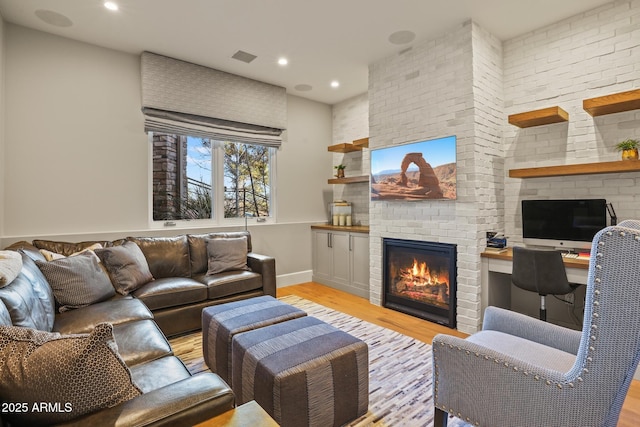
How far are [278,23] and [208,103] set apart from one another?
1.44m

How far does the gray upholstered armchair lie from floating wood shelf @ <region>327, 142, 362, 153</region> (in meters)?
3.56

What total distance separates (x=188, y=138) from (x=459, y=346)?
12.7 ft

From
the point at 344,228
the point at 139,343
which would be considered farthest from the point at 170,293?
the point at 344,228

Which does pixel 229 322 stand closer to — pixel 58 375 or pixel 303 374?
pixel 303 374

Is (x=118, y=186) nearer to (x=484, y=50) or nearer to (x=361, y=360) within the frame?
(x=361, y=360)

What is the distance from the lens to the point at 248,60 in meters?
3.90

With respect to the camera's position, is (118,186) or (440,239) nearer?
(440,239)

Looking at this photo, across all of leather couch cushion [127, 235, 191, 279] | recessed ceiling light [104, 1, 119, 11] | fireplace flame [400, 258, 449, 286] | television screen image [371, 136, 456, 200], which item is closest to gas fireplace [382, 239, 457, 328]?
fireplace flame [400, 258, 449, 286]

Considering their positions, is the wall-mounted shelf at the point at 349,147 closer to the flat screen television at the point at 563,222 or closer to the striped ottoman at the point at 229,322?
the flat screen television at the point at 563,222

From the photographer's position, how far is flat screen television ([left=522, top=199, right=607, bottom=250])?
2736mm

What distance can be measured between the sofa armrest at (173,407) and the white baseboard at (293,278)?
12.4 feet

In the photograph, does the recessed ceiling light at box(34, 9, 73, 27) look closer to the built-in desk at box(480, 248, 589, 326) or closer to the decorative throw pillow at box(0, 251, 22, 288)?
the decorative throw pillow at box(0, 251, 22, 288)

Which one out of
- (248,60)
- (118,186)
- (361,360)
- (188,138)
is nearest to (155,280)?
(118,186)

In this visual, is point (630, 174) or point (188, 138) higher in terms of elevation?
point (188, 138)
